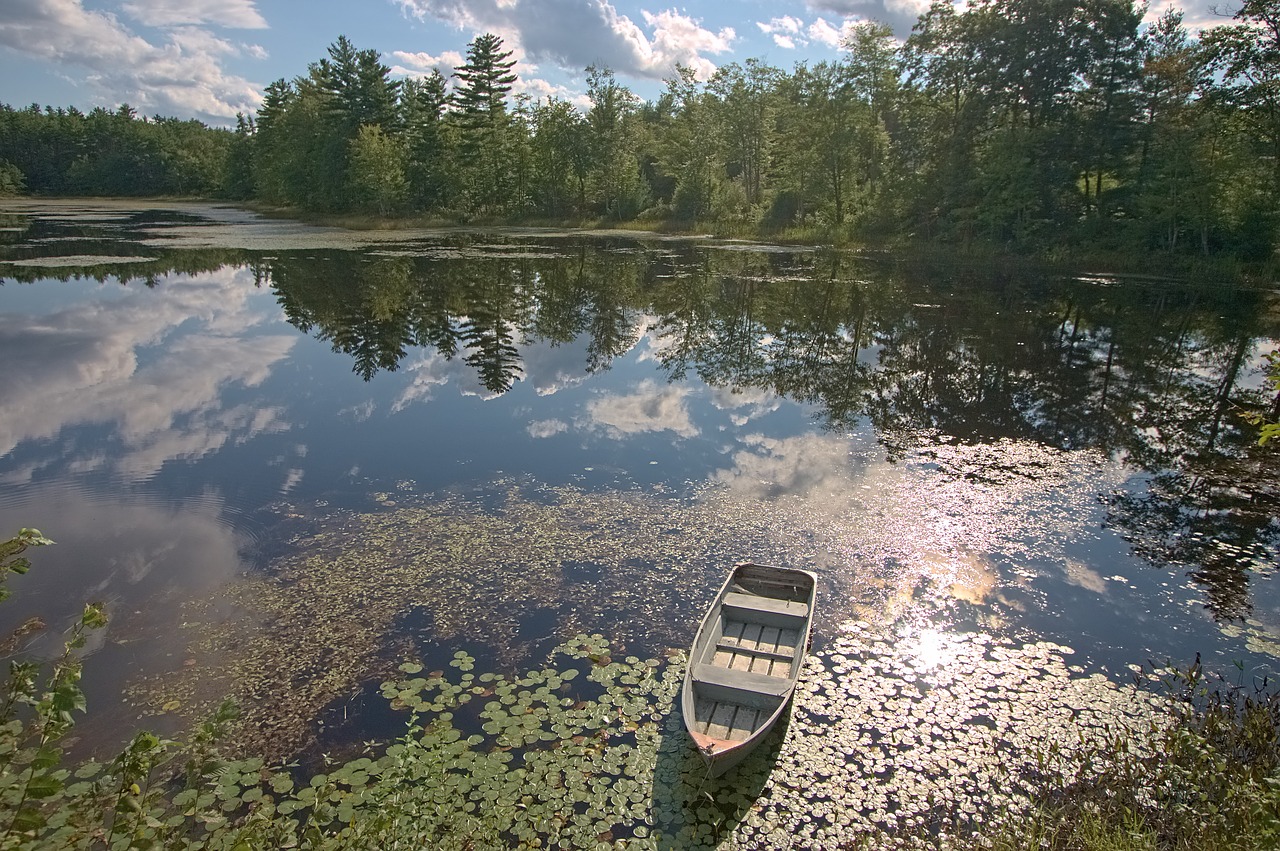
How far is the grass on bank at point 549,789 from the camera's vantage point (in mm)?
4785

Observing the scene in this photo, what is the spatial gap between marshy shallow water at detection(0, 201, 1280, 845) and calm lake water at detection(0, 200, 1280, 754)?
0.06 meters

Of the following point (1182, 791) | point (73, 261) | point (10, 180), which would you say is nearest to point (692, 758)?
point (1182, 791)

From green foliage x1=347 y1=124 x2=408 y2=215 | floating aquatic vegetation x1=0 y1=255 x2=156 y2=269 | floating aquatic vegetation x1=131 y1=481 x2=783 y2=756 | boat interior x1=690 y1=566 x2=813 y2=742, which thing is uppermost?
green foliage x1=347 y1=124 x2=408 y2=215

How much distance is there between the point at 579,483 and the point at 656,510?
5.06ft

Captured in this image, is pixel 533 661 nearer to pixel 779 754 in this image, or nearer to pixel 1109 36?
pixel 779 754

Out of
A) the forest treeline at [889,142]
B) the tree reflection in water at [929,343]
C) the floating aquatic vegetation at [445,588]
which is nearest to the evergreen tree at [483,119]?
the forest treeline at [889,142]

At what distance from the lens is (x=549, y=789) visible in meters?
5.63

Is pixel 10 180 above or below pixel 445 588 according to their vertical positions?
above

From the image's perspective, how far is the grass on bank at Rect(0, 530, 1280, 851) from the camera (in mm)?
4785

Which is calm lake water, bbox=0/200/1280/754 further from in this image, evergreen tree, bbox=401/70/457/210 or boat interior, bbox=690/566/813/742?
evergreen tree, bbox=401/70/457/210

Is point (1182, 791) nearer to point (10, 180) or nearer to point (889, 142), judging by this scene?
point (889, 142)

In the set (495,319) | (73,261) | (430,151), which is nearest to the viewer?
(495,319)

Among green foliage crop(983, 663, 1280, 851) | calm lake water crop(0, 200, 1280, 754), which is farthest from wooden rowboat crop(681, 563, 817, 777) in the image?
green foliage crop(983, 663, 1280, 851)

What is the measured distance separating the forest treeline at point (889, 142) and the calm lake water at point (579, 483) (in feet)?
49.3
